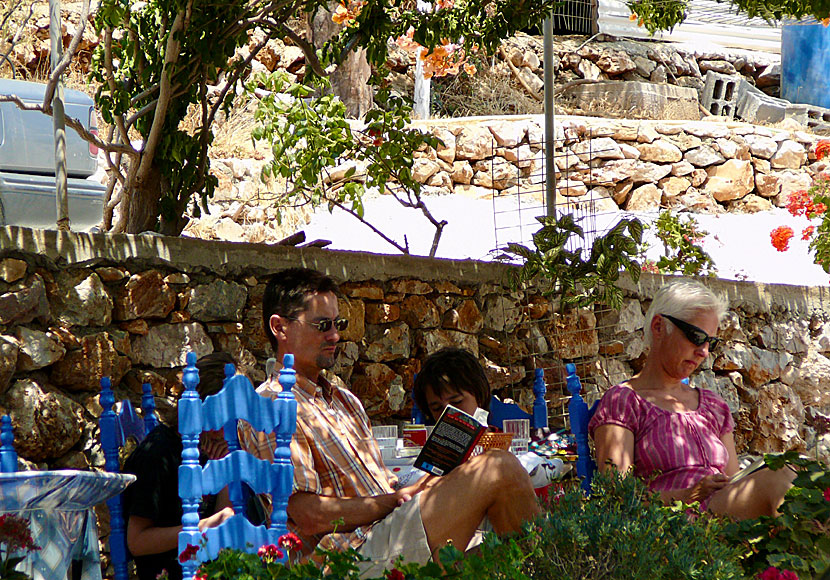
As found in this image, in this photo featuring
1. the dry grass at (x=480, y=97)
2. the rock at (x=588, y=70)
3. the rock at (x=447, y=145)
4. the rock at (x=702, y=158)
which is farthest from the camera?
the rock at (x=588, y=70)

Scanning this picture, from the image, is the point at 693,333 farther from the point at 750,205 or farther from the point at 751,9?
the point at 750,205

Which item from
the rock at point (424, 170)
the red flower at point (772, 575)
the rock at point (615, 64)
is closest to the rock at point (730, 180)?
the rock at point (615, 64)

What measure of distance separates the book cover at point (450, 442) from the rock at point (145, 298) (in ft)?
4.03

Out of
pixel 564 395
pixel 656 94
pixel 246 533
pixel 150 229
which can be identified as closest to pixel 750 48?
pixel 656 94

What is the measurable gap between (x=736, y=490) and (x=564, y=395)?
1937mm

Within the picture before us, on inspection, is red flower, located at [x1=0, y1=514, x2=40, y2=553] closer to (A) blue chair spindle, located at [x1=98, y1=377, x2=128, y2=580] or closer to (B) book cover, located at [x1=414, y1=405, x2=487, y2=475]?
(A) blue chair spindle, located at [x1=98, y1=377, x2=128, y2=580]

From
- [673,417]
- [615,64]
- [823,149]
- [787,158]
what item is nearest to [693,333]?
[673,417]

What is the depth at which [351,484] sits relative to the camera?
2.65m

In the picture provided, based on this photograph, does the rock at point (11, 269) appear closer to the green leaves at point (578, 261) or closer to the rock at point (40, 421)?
the rock at point (40, 421)

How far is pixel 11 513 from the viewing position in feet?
5.68

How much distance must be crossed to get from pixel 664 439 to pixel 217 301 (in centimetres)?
167

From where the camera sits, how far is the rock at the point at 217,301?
3.43 metres

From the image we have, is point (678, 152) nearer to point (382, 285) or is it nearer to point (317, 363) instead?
point (382, 285)

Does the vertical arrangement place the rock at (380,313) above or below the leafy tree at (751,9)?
below
